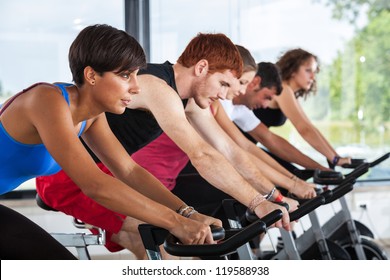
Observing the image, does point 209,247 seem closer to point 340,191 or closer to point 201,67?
point 201,67

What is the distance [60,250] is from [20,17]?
12.3 feet

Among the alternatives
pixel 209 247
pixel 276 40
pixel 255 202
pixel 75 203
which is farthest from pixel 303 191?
pixel 276 40

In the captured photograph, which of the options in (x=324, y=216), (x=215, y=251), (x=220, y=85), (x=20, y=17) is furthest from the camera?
(x=324, y=216)

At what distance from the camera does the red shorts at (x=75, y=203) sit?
2885mm

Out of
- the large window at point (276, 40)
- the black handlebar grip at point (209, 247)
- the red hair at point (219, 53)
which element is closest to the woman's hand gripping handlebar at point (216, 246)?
the black handlebar grip at point (209, 247)

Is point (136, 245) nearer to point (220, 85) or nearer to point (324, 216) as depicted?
point (220, 85)

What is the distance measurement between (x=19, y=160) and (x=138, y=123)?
Result: 0.86 meters

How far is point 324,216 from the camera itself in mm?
5766

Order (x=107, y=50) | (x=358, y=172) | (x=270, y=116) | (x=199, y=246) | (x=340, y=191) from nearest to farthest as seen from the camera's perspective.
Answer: (x=199, y=246) → (x=107, y=50) → (x=340, y=191) → (x=358, y=172) → (x=270, y=116)

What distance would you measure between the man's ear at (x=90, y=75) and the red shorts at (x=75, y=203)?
0.87m

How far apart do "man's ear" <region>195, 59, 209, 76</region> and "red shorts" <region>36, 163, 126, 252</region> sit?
0.61 metres

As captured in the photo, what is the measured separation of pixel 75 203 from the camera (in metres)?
2.94

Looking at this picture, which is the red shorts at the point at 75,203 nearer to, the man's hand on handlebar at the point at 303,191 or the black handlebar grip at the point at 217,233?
the man's hand on handlebar at the point at 303,191
